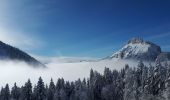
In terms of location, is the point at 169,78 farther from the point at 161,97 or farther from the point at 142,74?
the point at 142,74

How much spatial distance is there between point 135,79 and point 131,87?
12856 mm

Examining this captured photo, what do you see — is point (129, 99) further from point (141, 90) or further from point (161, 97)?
point (161, 97)

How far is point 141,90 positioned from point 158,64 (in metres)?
15.8

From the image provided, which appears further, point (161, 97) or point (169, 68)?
point (169, 68)

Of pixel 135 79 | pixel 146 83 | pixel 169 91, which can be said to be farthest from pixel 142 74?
pixel 169 91

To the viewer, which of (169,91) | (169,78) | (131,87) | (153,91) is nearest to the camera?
(169,91)

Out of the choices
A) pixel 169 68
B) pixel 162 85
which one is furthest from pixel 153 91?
pixel 169 68

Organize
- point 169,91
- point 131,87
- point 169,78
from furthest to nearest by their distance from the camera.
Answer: point 131,87 < point 169,78 < point 169,91

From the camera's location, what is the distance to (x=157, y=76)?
172m

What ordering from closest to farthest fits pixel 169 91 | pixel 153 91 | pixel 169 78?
pixel 169 91 < pixel 169 78 < pixel 153 91

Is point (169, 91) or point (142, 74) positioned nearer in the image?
point (169, 91)

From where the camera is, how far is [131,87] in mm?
186875

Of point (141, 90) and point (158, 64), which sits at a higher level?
point (158, 64)

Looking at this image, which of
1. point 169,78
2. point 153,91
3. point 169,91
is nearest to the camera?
point 169,91
